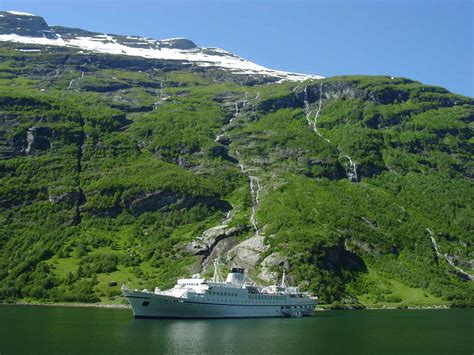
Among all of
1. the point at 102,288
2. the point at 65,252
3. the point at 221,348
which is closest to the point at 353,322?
the point at 221,348

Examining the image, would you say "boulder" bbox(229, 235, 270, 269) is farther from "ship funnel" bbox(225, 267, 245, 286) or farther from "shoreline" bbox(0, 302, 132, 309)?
"shoreline" bbox(0, 302, 132, 309)

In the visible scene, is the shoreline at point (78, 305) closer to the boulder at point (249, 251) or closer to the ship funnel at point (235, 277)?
the ship funnel at point (235, 277)

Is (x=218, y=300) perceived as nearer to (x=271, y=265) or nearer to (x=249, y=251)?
(x=271, y=265)

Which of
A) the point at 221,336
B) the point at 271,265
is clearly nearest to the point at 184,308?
the point at 221,336

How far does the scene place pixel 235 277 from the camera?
137 meters

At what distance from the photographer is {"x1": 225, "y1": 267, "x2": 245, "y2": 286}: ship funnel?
445ft

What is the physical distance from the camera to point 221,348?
260 feet

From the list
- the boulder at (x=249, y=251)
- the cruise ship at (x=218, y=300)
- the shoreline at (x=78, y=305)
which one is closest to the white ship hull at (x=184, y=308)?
the cruise ship at (x=218, y=300)

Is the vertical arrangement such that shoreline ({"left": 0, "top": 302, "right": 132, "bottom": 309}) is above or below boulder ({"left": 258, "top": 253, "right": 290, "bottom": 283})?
below

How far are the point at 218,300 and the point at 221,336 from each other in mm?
34707

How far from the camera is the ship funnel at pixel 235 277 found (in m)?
136

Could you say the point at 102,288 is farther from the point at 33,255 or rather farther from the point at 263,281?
the point at 263,281

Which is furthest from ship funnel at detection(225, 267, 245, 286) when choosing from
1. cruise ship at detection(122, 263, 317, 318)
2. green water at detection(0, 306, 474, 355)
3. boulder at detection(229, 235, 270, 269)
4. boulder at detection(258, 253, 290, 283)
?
boulder at detection(229, 235, 270, 269)

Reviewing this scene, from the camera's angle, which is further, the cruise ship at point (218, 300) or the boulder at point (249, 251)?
the boulder at point (249, 251)
